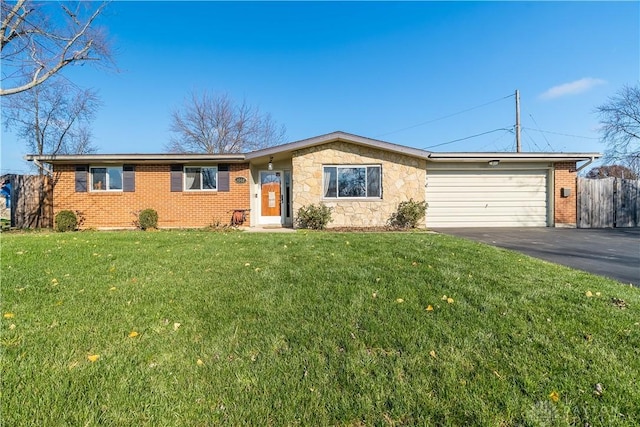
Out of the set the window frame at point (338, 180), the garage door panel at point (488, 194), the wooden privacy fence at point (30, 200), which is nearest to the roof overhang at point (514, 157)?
the garage door panel at point (488, 194)

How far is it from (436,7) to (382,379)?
41.5 ft

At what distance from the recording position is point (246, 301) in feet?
10.6

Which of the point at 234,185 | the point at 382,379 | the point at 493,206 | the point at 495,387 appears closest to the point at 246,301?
the point at 382,379

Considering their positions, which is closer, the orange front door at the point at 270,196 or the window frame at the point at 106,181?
the window frame at the point at 106,181

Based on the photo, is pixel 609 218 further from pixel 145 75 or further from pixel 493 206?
pixel 145 75

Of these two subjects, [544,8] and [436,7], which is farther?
[436,7]

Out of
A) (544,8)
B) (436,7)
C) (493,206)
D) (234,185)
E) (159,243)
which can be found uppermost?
(436,7)

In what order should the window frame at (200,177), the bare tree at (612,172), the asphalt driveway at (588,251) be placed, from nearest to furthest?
the asphalt driveway at (588,251) → the window frame at (200,177) → the bare tree at (612,172)

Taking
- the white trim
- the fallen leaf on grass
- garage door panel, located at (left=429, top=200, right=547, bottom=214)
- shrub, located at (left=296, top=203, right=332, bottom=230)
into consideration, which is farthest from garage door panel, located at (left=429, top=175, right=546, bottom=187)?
the fallen leaf on grass

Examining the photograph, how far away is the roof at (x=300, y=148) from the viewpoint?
10664 mm

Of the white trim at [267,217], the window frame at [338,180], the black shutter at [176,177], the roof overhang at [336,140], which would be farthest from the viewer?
the white trim at [267,217]

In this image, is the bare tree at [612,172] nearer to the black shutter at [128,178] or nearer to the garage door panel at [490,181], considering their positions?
the garage door panel at [490,181]

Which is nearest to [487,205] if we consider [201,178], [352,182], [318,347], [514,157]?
[514,157]

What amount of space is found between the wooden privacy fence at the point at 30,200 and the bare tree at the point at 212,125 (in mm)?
13513
